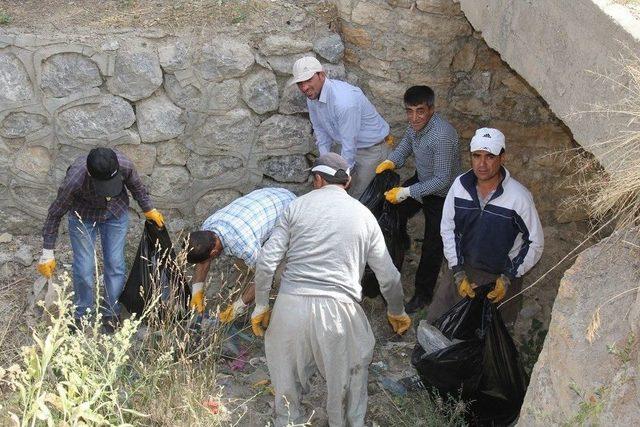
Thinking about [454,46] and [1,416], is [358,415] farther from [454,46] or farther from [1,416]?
[454,46]

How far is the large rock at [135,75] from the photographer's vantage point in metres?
5.53

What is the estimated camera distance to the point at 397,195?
5.48 meters

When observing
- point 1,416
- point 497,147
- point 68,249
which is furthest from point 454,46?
point 1,416

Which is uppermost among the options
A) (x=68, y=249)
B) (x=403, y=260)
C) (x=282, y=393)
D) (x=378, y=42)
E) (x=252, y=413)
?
(x=378, y=42)

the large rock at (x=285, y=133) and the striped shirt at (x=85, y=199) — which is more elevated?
the large rock at (x=285, y=133)

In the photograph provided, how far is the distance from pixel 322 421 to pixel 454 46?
2.77 metres

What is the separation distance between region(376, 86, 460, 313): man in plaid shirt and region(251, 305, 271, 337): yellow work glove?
1.47 m

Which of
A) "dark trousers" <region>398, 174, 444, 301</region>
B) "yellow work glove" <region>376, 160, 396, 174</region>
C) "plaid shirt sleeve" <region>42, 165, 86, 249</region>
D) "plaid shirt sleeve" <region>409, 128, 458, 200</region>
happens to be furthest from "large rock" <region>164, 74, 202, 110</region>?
"plaid shirt sleeve" <region>409, 128, 458, 200</region>

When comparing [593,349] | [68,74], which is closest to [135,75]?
[68,74]

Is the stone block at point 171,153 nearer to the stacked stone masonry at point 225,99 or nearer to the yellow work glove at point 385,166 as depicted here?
the stacked stone masonry at point 225,99

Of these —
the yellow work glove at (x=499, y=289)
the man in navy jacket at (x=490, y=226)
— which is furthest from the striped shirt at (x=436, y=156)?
the yellow work glove at (x=499, y=289)

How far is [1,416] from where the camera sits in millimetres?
3420

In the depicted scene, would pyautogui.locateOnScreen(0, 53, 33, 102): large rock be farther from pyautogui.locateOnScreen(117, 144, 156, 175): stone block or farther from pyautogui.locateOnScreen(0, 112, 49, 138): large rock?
pyautogui.locateOnScreen(117, 144, 156, 175): stone block

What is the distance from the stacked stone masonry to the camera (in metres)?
5.55
